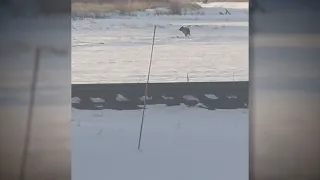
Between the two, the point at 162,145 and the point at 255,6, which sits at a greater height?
the point at 255,6

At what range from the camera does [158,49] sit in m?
1.74

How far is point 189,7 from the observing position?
1758 mm

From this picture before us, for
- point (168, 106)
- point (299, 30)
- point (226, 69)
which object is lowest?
point (168, 106)

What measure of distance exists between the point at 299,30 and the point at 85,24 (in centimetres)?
70

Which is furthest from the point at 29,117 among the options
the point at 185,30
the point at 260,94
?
the point at 260,94

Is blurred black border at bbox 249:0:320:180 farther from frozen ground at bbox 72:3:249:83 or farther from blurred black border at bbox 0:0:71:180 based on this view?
blurred black border at bbox 0:0:71:180

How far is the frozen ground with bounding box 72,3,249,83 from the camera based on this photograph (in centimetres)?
173

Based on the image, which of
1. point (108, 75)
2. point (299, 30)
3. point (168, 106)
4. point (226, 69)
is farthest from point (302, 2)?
point (108, 75)

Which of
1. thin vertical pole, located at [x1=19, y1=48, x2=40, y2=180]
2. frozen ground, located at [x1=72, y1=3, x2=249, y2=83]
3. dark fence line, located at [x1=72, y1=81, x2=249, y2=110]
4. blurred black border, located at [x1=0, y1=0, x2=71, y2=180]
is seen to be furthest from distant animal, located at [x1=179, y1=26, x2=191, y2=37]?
thin vertical pole, located at [x1=19, y1=48, x2=40, y2=180]

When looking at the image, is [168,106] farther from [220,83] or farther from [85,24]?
[85,24]

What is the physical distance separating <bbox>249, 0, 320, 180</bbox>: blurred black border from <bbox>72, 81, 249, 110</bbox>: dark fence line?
0.09 metres

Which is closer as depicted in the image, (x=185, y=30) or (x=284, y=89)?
(x=185, y=30)

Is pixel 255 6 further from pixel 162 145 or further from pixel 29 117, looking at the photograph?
pixel 29 117

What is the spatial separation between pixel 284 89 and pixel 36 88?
0.81 m
